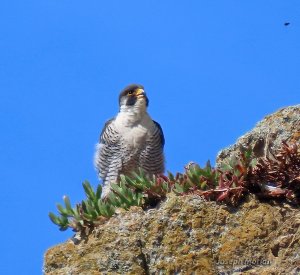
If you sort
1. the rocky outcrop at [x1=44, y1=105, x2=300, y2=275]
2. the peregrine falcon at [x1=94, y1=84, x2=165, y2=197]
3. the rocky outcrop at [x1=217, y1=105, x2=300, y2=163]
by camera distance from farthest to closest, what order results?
the peregrine falcon at [x1=94, y1=84, x2=165, y2=197] < the rocky outcrop at [x1=217, y1=105, x2=300, y2=163] < the rocky outcrop at [x1=44, y1=105, x2=300, y2=275]

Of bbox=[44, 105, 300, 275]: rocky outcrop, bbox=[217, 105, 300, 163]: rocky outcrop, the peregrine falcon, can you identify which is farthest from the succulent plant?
the peregrine falcon

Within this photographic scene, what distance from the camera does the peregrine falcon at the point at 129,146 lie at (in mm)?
11438

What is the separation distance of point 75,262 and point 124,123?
4991 millimetres

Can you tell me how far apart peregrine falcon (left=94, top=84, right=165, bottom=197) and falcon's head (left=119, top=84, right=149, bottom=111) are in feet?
0.09

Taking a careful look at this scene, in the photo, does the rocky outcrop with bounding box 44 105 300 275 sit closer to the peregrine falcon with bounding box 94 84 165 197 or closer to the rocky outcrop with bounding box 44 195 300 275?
the rocky outcrop with bounding box 44 195 300 275

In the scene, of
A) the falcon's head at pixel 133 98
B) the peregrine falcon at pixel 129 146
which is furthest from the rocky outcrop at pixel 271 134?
the falcon's head at pixel 133 98

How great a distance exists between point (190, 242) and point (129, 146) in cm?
484

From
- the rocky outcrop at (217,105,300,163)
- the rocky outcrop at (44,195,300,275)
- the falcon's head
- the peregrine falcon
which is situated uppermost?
the falcon's head

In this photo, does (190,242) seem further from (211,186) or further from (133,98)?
(133,98)

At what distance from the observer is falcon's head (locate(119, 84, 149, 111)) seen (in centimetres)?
1206

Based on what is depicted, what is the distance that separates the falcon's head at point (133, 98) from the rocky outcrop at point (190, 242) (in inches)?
193

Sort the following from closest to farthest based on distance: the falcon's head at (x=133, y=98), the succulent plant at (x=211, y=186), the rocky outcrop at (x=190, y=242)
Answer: the rocky outcrop at (x=190, y=242) < the succulent plant at (x=211, y=186) < the falcon's head at (x=133, y=98)

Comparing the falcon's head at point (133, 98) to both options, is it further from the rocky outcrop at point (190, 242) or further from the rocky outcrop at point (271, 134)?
the rocky outcrop at point (190, 242)

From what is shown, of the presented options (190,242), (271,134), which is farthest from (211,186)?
(271,134)
